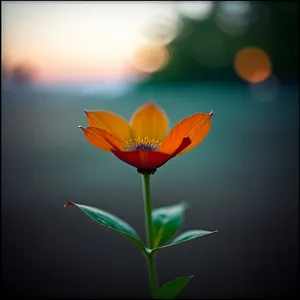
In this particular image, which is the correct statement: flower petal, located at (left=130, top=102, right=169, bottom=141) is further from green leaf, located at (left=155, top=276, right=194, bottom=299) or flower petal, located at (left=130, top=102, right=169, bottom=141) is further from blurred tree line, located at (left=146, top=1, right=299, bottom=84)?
blurred tree line, located at (left=146, top=1, right=299, bottom=84)

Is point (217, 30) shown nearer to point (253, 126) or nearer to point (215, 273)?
point (253, 126)

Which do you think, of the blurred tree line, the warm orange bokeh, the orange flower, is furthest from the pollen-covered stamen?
the warm orange bokeh

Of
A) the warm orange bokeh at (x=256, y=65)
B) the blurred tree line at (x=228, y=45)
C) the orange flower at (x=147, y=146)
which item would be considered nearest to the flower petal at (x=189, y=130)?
the orange flower at (x=147, y=146)

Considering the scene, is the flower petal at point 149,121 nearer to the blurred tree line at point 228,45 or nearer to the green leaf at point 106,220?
the green leaf at point 106,220

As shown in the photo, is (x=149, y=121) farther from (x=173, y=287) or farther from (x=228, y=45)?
(x=228, y=45)

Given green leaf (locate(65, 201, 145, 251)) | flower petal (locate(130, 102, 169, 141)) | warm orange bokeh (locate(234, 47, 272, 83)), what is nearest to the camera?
green leaf (locate(65, 201, 145, 251))

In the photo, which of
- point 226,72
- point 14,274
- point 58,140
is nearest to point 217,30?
point 226,72

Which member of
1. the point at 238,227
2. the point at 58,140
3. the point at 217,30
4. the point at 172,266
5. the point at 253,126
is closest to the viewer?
the point at 172,266
